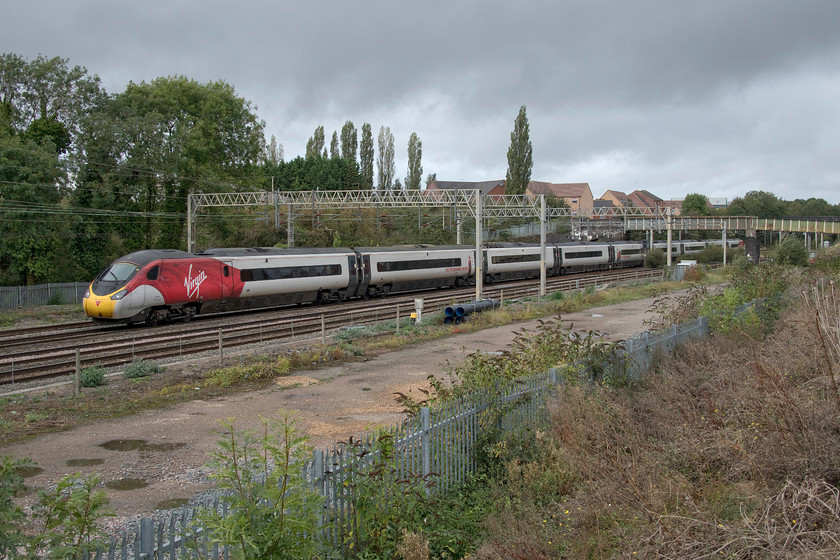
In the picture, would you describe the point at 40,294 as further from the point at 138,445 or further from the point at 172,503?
the point at 172,503

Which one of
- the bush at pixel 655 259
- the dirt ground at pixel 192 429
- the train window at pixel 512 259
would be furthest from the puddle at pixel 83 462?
the bush at pixel 655 259

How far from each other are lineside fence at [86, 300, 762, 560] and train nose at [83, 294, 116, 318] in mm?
17100

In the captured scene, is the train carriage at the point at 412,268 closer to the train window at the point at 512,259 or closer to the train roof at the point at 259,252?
the train roof at the point at 259,252

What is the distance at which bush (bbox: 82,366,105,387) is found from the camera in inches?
553

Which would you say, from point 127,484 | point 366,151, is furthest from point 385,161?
point 127,484

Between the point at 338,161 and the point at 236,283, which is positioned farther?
the point at 338,161

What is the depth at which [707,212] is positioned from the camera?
359 feet

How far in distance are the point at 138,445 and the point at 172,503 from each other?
280cm

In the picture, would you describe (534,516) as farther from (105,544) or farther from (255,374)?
(255,374)

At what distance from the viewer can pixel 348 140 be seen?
94.1 m

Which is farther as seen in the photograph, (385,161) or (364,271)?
(385,161)

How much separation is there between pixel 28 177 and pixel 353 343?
25234 millimetres

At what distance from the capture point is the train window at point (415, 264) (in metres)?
Answer: 32.8

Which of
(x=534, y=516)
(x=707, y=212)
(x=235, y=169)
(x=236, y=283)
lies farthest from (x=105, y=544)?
(x=707, y=212)
